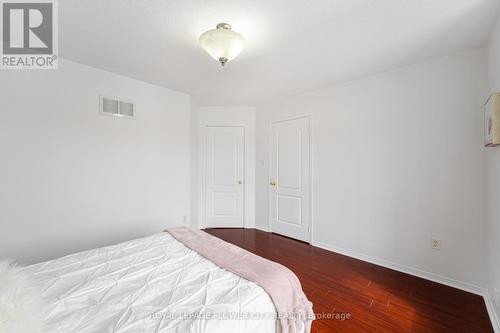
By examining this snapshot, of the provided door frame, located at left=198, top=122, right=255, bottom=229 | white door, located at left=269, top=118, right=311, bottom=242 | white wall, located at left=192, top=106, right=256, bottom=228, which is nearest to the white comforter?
white door, located at left=269, top=118, right=311, bottom=242

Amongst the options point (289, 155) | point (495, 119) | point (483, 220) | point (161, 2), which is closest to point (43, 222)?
point (161, 2)

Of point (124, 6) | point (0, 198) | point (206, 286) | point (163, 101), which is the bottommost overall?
point (206, 286)

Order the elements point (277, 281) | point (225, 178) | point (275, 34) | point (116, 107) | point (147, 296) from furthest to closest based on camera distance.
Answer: point (225, 178) → point (116, 107) → point (275, 34) → point (277, 281) → point (147, 296)

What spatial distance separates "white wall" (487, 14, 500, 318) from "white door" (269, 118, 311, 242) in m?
1.85

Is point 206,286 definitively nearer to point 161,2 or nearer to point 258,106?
point 161,2

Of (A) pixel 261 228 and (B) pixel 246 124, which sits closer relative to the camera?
(A) pixel 261 228

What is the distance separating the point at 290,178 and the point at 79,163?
284 centimetres

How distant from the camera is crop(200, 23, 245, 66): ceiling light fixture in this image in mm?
1597

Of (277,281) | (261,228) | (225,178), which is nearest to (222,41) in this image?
(277,281)

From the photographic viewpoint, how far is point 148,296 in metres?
1.09

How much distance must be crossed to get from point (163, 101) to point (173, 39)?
4.49 ft

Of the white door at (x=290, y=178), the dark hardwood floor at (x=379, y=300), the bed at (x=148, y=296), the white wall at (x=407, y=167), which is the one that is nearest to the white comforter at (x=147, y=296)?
the bed at (x=148, y=296)

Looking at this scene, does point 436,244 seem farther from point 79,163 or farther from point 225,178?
point 79,163

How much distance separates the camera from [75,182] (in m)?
2.33
